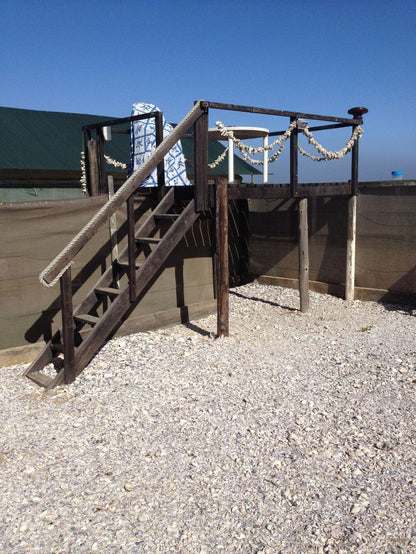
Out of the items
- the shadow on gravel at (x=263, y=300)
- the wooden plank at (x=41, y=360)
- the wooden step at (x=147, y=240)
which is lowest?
the shadow on gravel at (x=263, y=300)

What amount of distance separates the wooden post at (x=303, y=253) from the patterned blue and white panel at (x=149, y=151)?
1.93 m

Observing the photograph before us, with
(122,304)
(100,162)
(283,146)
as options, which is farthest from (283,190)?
(122,304)

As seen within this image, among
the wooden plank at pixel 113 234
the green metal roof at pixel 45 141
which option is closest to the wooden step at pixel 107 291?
the wooden plank at pixel 113 234

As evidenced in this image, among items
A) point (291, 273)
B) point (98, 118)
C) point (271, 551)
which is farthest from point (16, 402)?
point (98, 118)

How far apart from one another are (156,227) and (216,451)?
12.9 feet

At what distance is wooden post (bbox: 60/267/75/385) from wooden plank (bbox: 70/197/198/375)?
0.09 meters

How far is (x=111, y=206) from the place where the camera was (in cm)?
536

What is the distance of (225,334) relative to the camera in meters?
6.90

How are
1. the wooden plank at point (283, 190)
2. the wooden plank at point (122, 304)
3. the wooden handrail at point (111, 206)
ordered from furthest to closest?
the wooden plank at point (283, 190) < the wooden plank at point (122, 304) < the wooden handrail at point (111, 206)

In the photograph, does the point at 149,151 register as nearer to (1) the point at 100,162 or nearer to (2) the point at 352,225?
(1) the point at 100,162

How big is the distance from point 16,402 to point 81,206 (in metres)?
2.58

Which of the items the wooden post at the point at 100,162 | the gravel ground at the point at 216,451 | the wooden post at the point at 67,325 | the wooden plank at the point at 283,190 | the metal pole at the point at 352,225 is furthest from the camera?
the metal pole at the point at 352,225

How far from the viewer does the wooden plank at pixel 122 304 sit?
543 centimetres

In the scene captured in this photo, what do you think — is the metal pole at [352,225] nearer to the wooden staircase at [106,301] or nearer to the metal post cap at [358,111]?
the metal post cap at [358,111]
